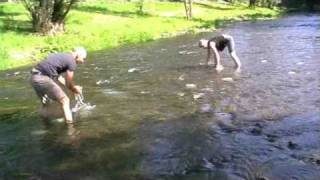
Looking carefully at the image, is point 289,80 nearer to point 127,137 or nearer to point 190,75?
point 190,75

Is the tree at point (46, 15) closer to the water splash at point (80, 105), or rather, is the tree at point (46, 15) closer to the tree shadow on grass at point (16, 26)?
the tree shadow on grass at point (16, 26)

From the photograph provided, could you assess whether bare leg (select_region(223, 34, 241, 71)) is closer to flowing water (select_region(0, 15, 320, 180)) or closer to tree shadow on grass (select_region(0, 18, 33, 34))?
flowing water (select_region(0, 15, 320, 180))

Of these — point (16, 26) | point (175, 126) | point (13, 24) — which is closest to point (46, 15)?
point (16, 26)

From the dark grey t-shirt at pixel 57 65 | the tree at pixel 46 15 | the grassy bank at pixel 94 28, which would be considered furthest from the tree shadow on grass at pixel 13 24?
the dark grey t-shirt at pixel 57 65

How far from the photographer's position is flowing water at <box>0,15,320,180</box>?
1089 centimetres

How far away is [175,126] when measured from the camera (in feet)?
45.8

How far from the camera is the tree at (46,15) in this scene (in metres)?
35.9

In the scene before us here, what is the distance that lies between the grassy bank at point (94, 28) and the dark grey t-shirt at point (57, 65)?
1344 cm

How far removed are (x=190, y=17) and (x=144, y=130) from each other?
134 ft

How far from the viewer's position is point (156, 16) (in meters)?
52.2

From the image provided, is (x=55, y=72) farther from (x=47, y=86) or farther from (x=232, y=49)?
(x=232, y=49)

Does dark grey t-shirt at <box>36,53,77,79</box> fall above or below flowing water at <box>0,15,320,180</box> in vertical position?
above

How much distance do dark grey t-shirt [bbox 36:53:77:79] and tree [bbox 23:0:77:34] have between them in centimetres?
2186

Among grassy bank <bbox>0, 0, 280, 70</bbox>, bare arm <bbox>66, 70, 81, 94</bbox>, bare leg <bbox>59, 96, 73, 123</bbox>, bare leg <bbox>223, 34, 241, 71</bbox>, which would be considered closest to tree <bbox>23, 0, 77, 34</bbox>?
grassy bank <bbox>0, 0, 280, 70</bbox>
